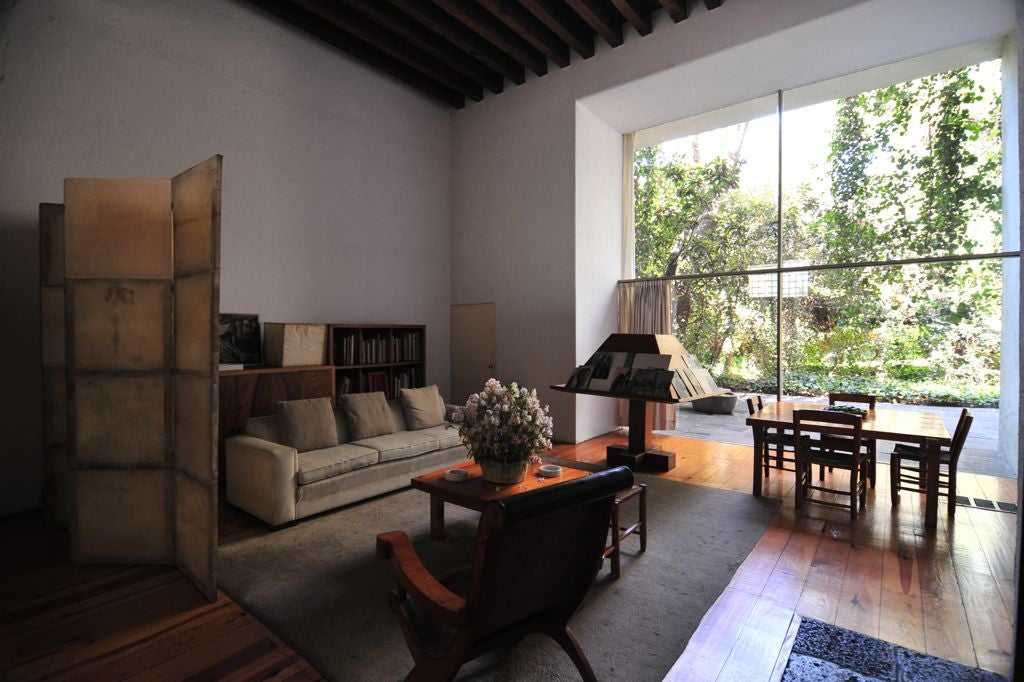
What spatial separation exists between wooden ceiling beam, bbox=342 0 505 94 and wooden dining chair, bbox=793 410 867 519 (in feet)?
19.2

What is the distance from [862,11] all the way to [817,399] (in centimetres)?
424

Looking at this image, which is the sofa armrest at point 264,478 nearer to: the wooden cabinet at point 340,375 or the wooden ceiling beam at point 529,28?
the wooden cabinet at point 340,375

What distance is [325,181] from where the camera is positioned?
20.0 feet

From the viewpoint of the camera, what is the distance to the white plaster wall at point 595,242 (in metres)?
6.59

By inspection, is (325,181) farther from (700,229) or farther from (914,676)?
(914,676)

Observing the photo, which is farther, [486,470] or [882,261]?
[882,261]

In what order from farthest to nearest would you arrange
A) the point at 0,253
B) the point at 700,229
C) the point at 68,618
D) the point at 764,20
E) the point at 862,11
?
the point at 700,229
the point at 764,20
the point at 862,11
the point at 0,253
the point at 68,618

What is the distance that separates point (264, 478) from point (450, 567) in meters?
1.70

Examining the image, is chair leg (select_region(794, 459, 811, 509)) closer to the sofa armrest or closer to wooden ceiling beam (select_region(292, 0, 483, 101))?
the sofa armrest

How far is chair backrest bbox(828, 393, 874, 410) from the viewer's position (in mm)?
4957

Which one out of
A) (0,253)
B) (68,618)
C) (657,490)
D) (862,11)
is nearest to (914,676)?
(657,490)

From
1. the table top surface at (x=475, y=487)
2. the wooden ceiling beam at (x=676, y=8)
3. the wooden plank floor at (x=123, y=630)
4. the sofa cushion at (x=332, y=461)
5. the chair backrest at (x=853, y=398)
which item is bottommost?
the wooden plank floor at (x=123, y=630)

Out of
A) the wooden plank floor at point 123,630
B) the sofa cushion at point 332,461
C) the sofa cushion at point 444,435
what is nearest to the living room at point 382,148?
the wooden plank floor at point 123,630

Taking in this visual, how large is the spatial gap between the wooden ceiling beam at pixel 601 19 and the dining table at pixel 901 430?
4697 mm
